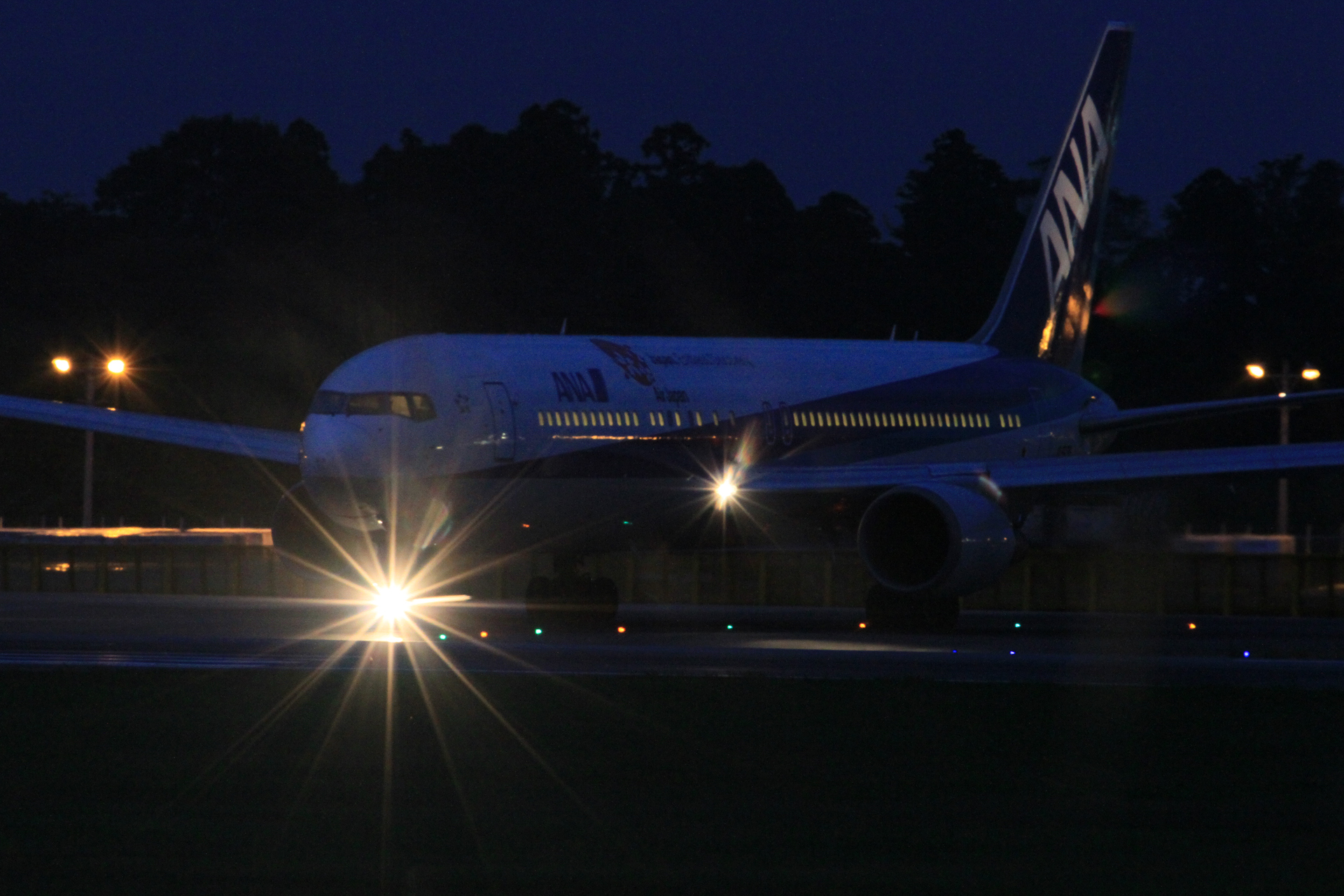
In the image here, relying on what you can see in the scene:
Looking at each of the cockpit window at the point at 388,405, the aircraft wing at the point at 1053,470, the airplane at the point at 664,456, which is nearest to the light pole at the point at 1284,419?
the airplane at the point at 664,456

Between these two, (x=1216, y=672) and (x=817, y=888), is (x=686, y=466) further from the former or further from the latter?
(x=817, y=888)

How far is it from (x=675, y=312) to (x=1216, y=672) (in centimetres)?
6669

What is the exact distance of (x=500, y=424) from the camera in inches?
980

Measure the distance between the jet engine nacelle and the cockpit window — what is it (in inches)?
220

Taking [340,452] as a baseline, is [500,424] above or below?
above

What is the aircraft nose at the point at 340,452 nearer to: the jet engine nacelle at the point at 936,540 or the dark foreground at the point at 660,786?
the jet engine nacelle at the point at 936,540

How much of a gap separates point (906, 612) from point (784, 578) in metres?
8.63

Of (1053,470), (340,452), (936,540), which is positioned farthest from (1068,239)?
Answer: (340,452)

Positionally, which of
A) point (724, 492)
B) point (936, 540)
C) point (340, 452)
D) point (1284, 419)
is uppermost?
point (1284, 419)

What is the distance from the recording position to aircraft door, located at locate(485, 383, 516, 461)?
24.8 m

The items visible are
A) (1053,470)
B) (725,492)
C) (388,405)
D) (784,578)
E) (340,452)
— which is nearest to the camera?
(340,452)

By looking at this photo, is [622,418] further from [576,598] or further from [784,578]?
[784,578]

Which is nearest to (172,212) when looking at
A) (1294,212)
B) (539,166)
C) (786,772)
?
(539,166)

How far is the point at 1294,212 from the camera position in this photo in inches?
3457
